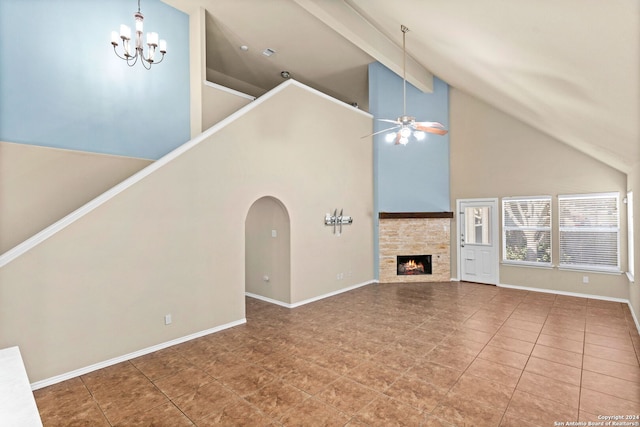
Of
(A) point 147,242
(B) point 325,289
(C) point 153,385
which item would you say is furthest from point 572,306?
(A) point 147,242

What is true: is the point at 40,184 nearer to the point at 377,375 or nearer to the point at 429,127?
the point at 377,375

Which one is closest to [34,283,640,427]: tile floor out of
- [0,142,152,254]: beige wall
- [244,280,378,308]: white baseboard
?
[244,280,378,308]: white baseboard

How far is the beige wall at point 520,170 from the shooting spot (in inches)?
248

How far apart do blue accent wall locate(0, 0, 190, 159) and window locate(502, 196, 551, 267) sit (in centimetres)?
744

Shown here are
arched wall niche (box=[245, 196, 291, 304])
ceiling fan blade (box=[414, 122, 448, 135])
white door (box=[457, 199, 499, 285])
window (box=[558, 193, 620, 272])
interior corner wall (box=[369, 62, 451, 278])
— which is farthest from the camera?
interior corner wall (box=[369, 62, 451, 278])

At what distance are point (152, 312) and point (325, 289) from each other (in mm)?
3463

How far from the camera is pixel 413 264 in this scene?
812cm

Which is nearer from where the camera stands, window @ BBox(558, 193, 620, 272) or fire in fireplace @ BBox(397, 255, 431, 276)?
window @ BBox(558, 193, 620, 272)

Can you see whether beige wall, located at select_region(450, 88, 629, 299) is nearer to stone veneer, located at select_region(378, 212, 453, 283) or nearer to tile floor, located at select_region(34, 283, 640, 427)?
stone veneer, located at select_region(378, 212, 453, 283)

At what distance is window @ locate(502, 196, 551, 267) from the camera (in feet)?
22.6

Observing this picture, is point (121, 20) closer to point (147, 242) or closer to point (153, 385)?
point (147, 242)

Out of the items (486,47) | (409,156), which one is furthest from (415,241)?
(486,47)

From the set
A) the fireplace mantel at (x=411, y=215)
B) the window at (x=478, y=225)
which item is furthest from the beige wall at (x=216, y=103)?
the window at (x=478, y=225)

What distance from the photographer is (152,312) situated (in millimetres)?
4105
